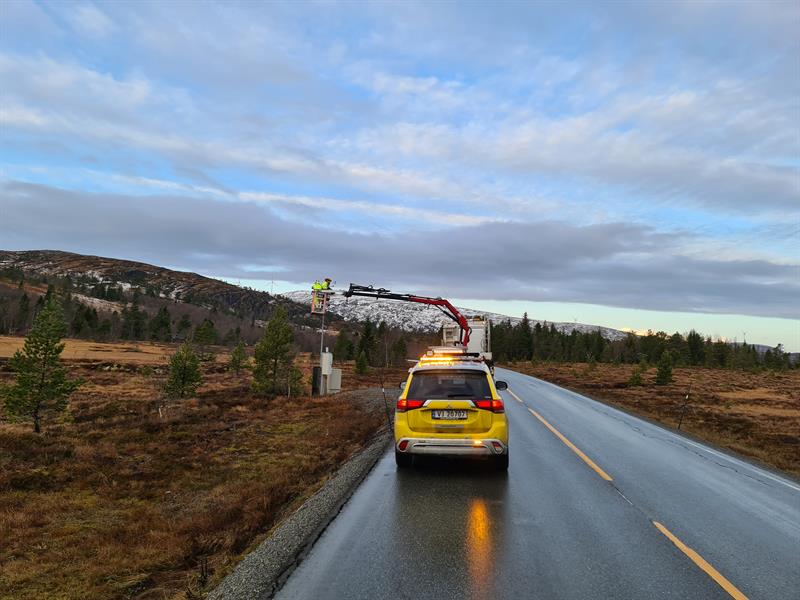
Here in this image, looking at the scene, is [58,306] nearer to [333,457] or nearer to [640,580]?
[333,457]

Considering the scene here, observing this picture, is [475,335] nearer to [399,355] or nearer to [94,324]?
[399,355]

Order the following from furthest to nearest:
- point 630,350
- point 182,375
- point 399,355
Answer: point 630,350
point 399,355
point 182,375

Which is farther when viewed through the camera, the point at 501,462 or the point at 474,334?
the point at 474,334

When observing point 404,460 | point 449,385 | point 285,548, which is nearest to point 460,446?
point 449,385

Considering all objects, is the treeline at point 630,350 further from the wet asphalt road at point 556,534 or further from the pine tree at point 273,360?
the wet asphalt road at point 556,534

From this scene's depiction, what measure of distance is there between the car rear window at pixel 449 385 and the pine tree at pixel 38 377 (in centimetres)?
1978

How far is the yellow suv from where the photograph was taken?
8297mm

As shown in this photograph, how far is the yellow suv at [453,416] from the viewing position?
830 cm

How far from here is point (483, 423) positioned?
27.5 feet

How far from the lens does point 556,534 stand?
19.5ft

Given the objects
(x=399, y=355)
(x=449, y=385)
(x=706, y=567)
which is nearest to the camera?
(x=706, y=567)

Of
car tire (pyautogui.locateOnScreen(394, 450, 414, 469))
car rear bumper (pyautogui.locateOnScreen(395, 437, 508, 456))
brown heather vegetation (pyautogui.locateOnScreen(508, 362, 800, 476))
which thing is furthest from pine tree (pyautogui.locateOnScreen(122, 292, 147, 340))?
car rear bumper (pyautogui.locateOnScreen(395, 437, 508, 456))

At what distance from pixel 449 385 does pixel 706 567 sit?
14.5ft

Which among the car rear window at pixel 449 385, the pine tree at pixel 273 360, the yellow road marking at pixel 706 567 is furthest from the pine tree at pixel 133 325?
the yellow road marking at pixel 706 567
